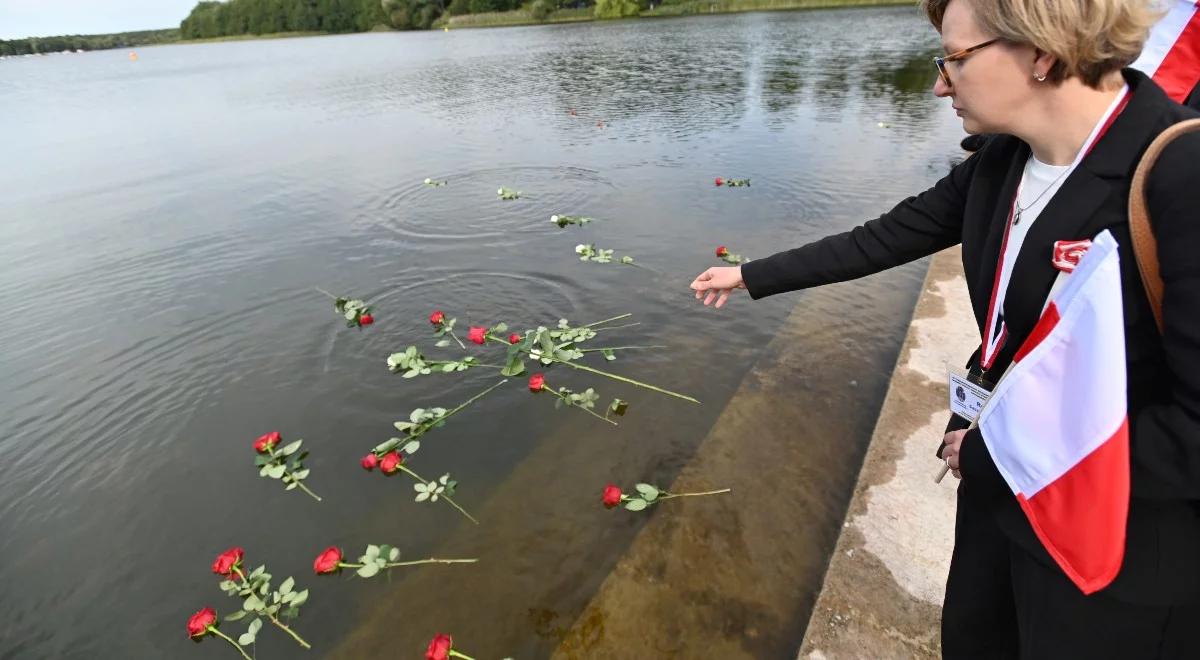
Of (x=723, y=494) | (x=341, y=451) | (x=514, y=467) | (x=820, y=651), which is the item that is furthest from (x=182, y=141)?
(x=820, y=651)

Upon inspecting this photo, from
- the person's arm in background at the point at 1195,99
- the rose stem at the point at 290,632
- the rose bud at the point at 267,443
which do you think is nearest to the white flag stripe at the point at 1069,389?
the person's arm in background at the point at 1195,99

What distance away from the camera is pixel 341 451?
4.59 m

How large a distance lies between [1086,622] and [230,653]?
12.6ft

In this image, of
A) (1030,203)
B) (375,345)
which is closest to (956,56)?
(1030,203)

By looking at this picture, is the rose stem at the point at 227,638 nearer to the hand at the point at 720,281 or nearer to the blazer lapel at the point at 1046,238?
the hand at the point at 720,281

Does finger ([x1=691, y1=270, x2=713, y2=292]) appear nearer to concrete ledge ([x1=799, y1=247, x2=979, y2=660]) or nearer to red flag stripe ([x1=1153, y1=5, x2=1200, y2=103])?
concrete ledge ([x1=799, y1=247, x2=979, y2=660])

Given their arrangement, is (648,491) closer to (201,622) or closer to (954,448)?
(954,448)

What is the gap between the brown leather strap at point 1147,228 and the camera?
1.18 metres

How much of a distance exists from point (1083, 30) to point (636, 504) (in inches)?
120

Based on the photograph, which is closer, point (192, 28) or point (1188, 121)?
point (1188, 121)

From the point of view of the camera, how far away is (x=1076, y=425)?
122 centimetres

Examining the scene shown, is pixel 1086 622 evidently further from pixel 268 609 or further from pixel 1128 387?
pixel 268 609

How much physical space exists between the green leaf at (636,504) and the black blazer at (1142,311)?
2.23 metres

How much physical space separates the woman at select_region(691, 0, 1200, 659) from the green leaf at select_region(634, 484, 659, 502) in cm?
211
